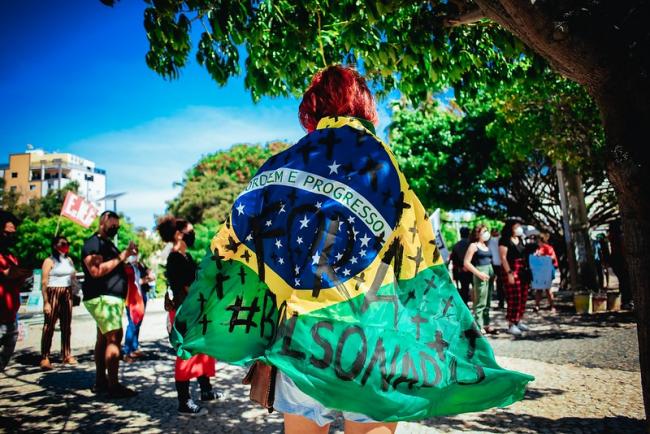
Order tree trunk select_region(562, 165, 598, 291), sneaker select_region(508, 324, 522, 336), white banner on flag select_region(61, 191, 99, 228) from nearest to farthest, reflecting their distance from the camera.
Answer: sneaker select_region(508, 324, 522, 336) → white banner on flag select_region(61, 191, 99, 228) → tree trunk select_region(562, 165, 598, 291)

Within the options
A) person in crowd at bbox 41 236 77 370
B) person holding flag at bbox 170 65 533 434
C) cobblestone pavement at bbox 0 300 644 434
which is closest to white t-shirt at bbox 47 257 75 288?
person in crowd at bbox 41 236 77 370

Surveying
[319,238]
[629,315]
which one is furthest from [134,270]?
[629,315]

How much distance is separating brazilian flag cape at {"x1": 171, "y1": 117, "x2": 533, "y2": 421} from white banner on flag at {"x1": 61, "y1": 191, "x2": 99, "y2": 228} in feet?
30.2

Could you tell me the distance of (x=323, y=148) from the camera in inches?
58.3

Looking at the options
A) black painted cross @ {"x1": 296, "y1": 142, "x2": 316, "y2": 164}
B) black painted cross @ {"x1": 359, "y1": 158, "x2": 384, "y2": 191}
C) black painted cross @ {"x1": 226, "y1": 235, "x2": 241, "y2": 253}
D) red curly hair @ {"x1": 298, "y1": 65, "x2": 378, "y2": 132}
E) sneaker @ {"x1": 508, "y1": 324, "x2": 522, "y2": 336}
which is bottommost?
sneaker @ {"x1": 508, "y1": 324, "x2": 522, "y2": 336}

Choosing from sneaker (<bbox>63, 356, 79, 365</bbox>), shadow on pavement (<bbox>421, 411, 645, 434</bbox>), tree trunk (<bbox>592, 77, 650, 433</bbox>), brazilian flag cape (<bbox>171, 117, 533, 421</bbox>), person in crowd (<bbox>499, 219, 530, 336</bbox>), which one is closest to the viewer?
brazilian flag cape (<bbox>171, 117, 533, 421</bbox>)

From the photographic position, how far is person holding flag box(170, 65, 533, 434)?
1268 mm

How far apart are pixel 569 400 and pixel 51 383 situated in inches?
236

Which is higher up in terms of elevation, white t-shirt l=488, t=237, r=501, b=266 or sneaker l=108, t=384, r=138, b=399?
white t-shirt l=488, t=237, r=501, b=266

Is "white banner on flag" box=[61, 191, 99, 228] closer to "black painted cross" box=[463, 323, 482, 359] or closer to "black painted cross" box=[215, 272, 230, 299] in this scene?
"black painted cross" box=[215, 272, 230, 299]

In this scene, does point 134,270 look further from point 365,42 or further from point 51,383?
point 365,42

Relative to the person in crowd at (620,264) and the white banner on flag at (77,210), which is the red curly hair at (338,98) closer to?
the white banner on flag at (77,210)

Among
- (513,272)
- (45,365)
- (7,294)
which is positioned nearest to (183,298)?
(7,294)

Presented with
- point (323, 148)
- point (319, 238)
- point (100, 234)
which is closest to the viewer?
point (319, 238)
